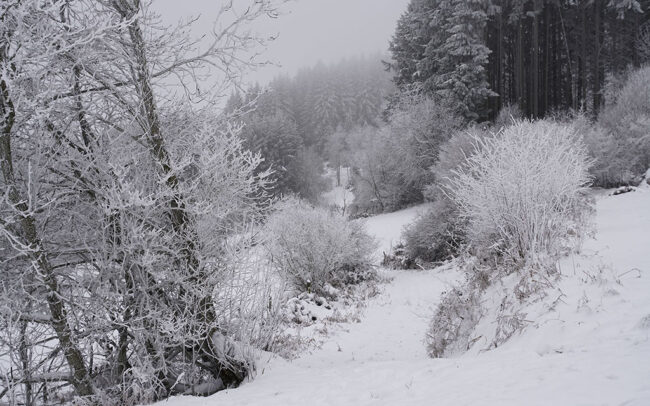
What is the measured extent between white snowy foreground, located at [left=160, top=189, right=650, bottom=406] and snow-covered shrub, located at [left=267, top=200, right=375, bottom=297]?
696 cm

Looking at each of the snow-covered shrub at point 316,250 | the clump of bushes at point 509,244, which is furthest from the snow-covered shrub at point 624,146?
the clump of bushes at point 509,244

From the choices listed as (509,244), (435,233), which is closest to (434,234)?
(435,233)

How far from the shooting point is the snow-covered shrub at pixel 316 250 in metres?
14.6

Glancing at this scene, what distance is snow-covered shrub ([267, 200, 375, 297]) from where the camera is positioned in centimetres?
1456

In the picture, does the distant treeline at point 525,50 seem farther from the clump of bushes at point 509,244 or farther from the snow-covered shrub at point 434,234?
the clump of bushes at point 509,244

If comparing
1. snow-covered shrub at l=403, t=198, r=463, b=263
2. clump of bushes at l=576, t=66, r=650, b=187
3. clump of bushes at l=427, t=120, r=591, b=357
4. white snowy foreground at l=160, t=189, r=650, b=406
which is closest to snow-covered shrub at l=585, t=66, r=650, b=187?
clump of bushes at l=576, t=66, r=650, b=187

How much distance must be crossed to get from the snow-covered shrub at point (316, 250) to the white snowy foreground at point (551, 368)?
274 inches

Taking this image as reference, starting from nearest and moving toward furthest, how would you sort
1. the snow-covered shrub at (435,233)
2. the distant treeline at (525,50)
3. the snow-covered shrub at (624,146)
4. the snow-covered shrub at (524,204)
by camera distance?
the snow-covered shrub at (524,204) → the snow-covered shrub at (435,233) → the snow-covered shrub at (624,146) → the distant treeline at (525,50)

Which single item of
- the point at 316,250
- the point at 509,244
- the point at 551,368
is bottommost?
the point at 316,250

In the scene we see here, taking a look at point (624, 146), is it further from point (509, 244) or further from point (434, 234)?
point (509, 244)

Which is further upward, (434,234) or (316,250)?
(316,250)

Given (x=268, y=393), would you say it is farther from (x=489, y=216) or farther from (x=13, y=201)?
(x=489, y=216)

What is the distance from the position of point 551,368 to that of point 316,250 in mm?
11345

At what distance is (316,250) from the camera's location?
1469 centimetres
